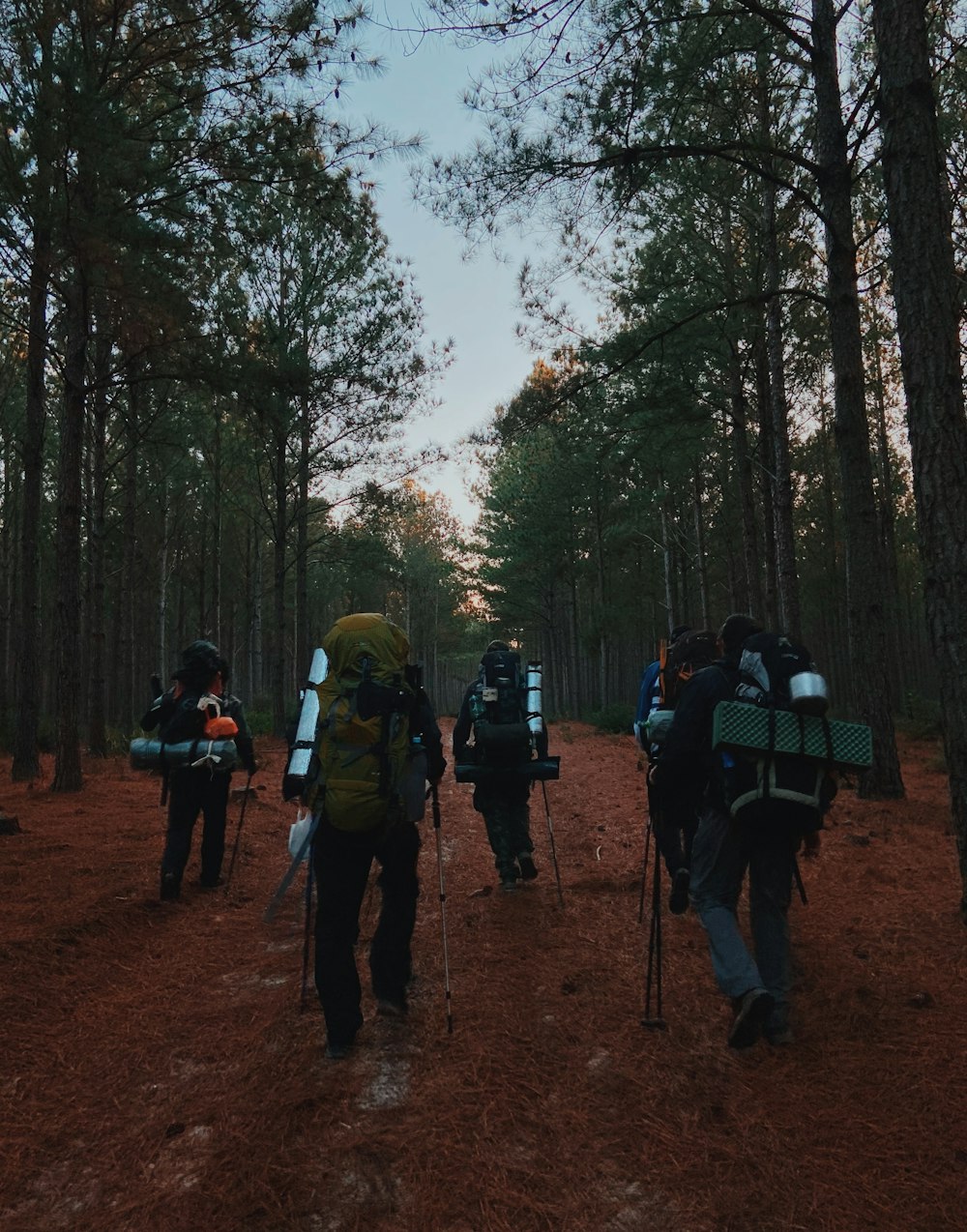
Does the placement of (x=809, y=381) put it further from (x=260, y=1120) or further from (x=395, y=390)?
(x=260, y=1120)

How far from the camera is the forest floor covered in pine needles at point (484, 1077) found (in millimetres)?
2443

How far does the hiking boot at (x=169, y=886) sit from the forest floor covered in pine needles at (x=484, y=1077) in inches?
3.7

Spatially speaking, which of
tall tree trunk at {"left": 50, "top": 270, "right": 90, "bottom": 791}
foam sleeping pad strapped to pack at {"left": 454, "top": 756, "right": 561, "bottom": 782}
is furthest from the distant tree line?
tall tree trunk at {"left": 50, "top": 270, "right": 90, "bottom": 791}

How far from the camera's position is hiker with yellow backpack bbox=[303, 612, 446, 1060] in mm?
3557

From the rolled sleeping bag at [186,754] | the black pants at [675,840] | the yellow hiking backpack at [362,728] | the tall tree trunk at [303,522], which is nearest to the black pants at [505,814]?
the black pants at [675,840]

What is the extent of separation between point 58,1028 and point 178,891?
2.22 meters

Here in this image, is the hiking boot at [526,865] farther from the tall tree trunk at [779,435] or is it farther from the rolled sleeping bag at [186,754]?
the tall tree trunk at [779,435]

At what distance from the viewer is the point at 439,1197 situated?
8.03 ft

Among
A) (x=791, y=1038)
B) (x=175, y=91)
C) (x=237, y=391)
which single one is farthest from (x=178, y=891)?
(x=175, y=91)

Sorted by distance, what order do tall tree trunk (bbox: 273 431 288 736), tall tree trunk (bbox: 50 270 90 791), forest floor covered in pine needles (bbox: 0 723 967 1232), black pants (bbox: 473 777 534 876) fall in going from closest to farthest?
forest floor covered in pine needles (bbox: 0 723 967 1232) < black pants (bbox: 473 777 534 876) < tall tree trunk (bbox: 50 270 90 791) < tall tree trunk (bbox: 273 431 288 736)

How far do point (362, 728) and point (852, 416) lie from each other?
709cm

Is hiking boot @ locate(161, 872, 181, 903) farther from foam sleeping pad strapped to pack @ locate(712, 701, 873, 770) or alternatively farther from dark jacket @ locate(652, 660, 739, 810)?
foam sleeping pad strapped to pack @ locate(712, 701, 873, 770)

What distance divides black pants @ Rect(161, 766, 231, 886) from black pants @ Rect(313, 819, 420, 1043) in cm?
267

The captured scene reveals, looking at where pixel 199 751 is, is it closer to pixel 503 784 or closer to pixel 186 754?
pixel 186 754
